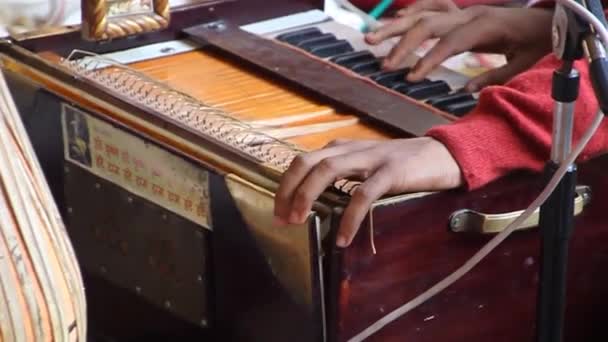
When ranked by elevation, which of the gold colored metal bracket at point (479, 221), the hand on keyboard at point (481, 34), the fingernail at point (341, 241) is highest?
the hand on keyboard at point (481, 34)

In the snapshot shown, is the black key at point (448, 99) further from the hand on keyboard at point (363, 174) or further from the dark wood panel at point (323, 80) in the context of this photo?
the hand on keyboard at point (363, 174)

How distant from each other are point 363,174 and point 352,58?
14.5 inches

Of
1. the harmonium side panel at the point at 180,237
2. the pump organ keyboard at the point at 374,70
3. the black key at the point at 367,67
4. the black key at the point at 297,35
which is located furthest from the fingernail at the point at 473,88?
the harmonium side panel at the point at 180,237

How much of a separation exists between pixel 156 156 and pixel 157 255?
0.38 feet

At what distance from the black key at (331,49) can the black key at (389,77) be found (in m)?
0.08

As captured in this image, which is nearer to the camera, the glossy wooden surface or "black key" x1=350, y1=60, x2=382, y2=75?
the glossy wooden surface

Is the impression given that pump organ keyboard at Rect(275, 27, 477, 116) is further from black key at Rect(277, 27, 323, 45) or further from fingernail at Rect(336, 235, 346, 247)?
fingernail at Rect(336, 235, 346, 247)

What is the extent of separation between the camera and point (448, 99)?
1.18 metres

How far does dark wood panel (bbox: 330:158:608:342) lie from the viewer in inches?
37.9

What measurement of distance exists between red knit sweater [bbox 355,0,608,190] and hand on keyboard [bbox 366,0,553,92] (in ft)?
0.79

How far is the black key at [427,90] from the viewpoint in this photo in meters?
1.20

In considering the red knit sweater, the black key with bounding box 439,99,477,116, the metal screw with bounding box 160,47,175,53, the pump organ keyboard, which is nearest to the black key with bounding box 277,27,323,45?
the pump organ keyboard

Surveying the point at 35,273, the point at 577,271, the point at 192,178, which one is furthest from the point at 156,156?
the point at 577,271

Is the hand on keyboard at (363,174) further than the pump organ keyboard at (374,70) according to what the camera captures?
No
